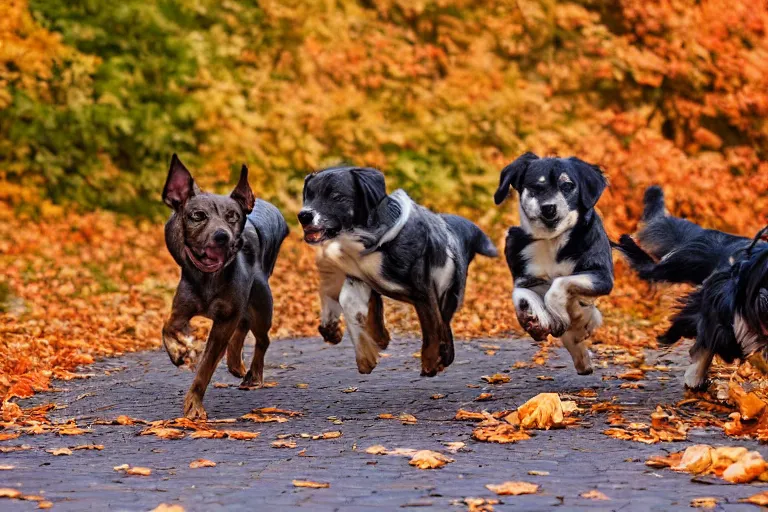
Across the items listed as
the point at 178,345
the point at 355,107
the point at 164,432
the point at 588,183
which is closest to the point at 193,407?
the point at 178,345

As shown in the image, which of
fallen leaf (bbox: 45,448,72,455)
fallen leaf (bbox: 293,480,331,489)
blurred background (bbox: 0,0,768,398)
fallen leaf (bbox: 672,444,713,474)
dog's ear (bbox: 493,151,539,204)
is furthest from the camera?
blurred background (bbox: 0,0,768,398)

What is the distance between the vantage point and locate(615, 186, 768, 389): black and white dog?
20.1 ft

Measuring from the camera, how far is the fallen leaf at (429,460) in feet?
16.5

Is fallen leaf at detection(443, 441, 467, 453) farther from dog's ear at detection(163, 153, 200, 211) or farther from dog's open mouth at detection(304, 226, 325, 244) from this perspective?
dog's ear at detection(163, 153, 200, 211)

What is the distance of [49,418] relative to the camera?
671 centimetres

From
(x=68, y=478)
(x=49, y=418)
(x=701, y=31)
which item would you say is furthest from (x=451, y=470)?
(x=701, y=31)

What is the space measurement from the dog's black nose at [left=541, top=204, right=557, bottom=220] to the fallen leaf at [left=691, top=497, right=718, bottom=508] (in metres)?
2.61

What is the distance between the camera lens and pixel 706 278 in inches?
272

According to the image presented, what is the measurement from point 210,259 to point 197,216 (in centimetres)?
26

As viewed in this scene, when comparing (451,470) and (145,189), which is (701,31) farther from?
(451,470)

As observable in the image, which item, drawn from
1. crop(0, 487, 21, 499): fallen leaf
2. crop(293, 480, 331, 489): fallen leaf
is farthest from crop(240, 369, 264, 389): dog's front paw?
crop(0, 487, 21, 499): fallen leaf

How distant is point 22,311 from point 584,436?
24.1 feet

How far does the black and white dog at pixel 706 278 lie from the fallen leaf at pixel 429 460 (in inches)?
80.8

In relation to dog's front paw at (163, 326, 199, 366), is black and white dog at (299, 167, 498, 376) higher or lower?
higher
